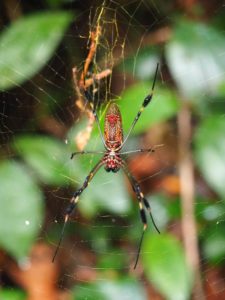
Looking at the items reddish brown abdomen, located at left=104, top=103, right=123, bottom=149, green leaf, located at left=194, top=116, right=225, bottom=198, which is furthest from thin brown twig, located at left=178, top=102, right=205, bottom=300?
reddish brown abdomen, located at left=104, top=103, right=123, bottom=149

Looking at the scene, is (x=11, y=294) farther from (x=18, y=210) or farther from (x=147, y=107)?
(x=147, y=107)

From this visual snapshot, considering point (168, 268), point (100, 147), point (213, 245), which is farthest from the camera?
point (100, 147)

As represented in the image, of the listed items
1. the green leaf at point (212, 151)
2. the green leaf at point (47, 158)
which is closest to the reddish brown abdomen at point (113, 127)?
the green leaf at point (47, 158)

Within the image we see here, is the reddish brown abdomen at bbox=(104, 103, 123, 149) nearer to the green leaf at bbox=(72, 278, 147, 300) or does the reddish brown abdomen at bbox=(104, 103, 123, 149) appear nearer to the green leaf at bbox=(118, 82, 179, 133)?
the green leaf at bbox=(118, 82, 179, 133)

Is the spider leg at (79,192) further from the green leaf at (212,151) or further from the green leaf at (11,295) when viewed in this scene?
the green leaf at (212,151)

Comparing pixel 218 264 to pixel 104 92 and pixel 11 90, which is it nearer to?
pixel 104 92

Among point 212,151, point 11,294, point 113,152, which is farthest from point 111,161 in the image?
point 11,294

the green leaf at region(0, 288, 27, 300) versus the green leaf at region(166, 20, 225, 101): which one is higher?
the green leaf at region(166, 20, 225, 101)

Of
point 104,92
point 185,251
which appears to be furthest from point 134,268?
point 104,92
